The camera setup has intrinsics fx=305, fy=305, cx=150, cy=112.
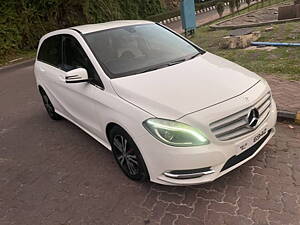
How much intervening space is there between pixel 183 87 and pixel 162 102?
34cm

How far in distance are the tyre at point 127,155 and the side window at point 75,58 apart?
0.61 meters

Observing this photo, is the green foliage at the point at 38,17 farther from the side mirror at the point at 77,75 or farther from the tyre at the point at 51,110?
the side mirror at the point at 77,75

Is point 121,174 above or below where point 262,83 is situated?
below

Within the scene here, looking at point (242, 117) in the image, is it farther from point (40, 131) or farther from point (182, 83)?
point (40, 131)

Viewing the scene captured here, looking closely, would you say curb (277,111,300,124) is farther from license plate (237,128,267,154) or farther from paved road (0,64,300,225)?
license plate (237,128,267,154)

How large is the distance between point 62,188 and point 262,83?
98.8 inches

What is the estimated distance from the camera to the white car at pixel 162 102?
2.73 meters

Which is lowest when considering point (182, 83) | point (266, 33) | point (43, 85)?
point (266, 33)

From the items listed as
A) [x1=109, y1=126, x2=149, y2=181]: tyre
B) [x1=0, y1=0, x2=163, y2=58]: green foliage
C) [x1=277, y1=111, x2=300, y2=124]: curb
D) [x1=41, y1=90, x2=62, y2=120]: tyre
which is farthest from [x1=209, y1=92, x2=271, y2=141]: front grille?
[x1=0, y1=0, x2=163, y2=58]: green foliage

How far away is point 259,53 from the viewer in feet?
24.1

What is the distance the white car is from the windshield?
0.01 m

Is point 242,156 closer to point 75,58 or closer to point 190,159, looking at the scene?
point 190,159

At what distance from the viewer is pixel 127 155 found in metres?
3.28

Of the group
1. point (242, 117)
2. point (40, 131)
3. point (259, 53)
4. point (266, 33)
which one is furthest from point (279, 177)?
point (266, 33)
